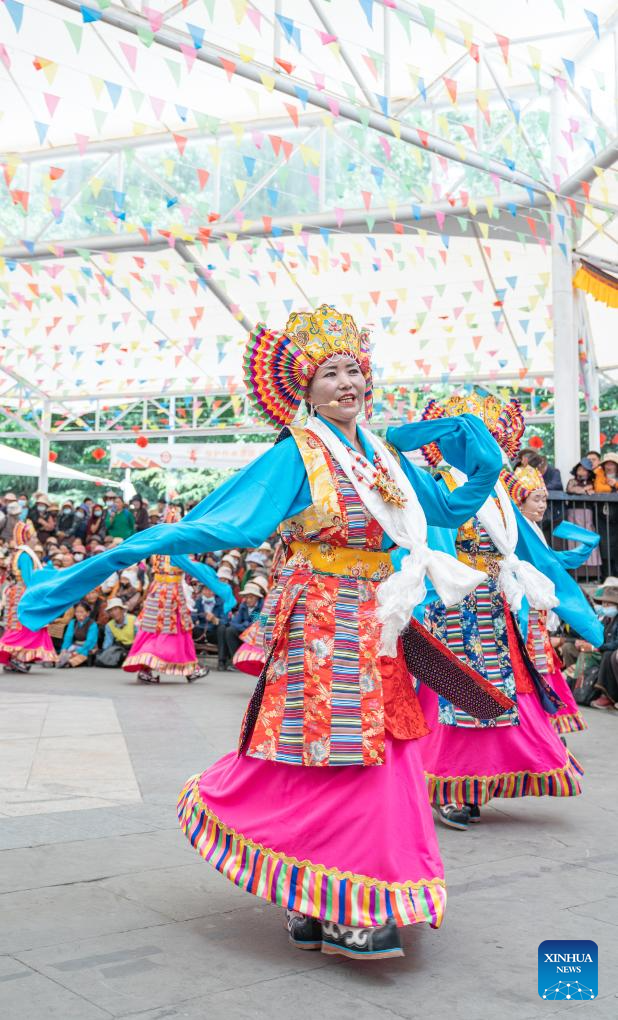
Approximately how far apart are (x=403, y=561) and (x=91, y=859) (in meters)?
1.59

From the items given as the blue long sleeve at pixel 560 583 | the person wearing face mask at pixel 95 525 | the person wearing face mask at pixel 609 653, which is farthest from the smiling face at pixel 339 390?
the person wearing face mask at pixel 95 525

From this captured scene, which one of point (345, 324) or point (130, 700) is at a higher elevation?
point (345, 324)

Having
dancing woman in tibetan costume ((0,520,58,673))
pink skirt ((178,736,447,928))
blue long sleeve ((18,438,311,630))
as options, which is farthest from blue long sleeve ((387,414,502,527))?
dancing woman in tibetan costume ((0,520,58,673))

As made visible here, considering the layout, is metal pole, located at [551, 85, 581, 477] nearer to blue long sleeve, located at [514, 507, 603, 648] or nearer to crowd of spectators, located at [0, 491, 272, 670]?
crowd of spectators, located at [0, 491, 272, 670]

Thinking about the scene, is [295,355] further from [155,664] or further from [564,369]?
[564,369]

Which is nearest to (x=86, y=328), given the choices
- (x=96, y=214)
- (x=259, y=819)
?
(x=96, y=214)

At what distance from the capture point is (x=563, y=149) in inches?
422

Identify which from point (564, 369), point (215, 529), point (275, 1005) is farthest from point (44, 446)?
point (275, 1005)

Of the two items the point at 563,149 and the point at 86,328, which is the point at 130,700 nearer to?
the point at 563,149

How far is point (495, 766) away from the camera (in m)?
4.23

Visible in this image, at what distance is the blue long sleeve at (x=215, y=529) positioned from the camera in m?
2.63

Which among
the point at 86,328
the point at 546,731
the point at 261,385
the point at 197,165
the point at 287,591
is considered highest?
the point at 197,165

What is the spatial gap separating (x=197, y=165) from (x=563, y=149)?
14.4 feet

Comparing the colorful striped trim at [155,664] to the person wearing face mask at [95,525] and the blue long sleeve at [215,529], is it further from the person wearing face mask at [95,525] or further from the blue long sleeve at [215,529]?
the blue long sleeve at [215,529]
